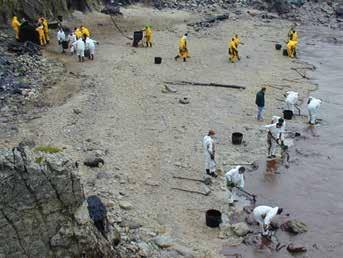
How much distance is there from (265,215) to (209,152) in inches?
123

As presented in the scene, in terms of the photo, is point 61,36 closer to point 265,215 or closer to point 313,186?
point 313,186

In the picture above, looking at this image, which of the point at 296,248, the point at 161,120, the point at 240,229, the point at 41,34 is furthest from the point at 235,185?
the point at 41,34

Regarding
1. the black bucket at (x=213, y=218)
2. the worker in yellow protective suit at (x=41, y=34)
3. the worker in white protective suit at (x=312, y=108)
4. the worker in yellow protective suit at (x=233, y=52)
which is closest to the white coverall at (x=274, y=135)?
the worker in white protective suit at (x=312, y=108)

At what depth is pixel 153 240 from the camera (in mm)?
13469

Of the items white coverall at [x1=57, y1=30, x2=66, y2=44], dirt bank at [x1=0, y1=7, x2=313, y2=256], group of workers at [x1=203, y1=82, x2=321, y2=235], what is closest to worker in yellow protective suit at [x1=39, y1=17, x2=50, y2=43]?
dirt bank at [x1=0, y1=7, x2=313, y2=256]

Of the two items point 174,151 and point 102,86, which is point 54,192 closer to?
point 174,151

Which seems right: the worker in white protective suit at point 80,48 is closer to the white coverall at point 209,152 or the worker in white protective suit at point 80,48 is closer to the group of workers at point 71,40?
the group of workers at point 71,40

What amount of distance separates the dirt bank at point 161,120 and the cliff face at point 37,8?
2.54 metres

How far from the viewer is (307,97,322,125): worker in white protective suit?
70.5 feet

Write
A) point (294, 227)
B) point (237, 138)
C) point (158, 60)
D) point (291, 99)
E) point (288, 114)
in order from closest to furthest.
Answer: point (294, 227)
point (237, 138)
point (291, 99)
point (288, 114)
point (158, 60)

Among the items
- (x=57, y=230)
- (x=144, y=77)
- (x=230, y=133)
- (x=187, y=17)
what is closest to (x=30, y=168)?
(x=57, y=230)

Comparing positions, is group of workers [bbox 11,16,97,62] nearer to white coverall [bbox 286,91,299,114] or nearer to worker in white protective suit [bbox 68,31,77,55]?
worker in white protective suit [bbox 68,31,77,55]

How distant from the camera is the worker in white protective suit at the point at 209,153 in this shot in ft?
53.6

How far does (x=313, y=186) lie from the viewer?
57.1 feet
